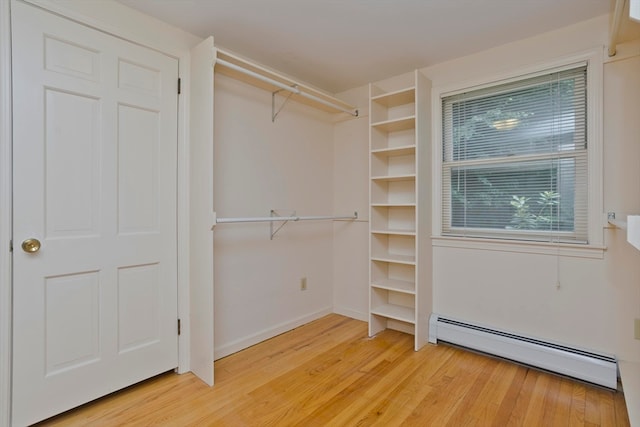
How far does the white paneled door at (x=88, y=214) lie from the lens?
1.65 meters

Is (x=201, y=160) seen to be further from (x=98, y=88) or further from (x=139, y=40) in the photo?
(x=139, y=40)

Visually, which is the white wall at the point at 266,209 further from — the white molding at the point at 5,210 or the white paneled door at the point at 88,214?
the white molding at the point at 5,210

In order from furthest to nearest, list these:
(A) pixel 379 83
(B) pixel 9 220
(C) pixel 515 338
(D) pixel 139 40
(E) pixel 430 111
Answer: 1. (A) pixel 379 83
2. (E) pixel 430 111
3. (C) pixel 515 338
4. (D) pixel 139 40
5. (B) pixel 9 220

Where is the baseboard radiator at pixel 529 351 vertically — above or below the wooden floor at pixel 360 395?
above

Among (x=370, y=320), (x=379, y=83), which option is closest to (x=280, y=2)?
(x=379, y=83)

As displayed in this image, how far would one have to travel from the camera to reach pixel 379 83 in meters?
3.19

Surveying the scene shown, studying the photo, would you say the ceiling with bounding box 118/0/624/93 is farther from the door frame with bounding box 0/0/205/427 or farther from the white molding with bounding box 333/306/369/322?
the white molding with bounding box 333/306/369/322

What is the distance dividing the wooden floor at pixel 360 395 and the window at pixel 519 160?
1015 millimetres

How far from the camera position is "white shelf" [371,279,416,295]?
2760mm

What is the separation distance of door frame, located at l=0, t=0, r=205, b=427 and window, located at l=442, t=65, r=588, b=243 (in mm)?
2128

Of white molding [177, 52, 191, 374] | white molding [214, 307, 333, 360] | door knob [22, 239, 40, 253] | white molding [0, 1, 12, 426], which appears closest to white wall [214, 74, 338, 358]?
white molding [214, 307, 333, 360]

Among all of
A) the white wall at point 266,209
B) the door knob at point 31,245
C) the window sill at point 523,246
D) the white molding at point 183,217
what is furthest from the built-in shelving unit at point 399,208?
the door knob at point 31,245

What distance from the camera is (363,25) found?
2.21 metres

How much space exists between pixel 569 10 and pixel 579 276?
173 centimetres
